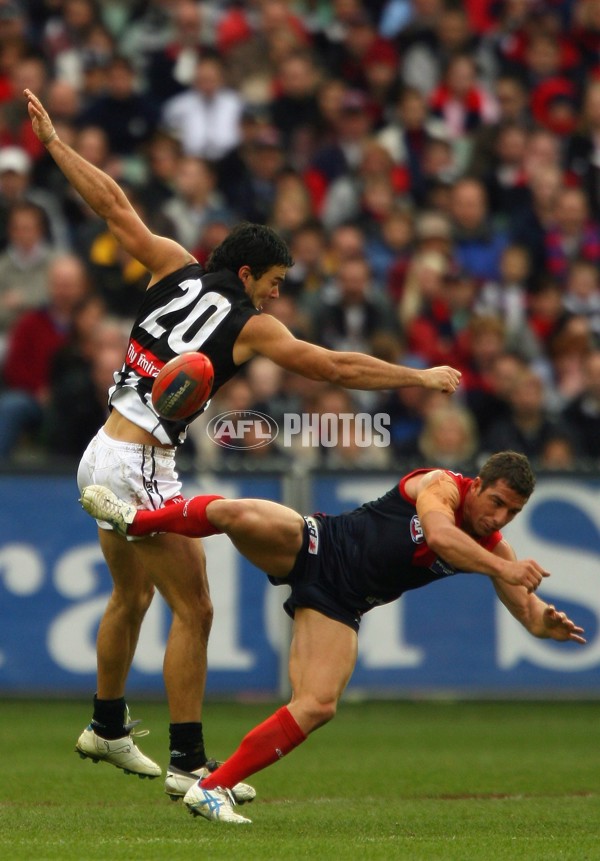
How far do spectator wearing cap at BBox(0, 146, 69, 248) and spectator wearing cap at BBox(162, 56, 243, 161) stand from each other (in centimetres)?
165

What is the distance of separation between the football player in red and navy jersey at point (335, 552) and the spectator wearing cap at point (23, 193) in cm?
656

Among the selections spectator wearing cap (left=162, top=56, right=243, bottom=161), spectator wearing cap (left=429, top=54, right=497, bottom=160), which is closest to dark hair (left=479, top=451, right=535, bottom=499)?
spectator wearing cap (left=162, top=56, right=243, bottom=161)

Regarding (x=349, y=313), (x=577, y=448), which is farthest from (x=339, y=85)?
(x=577, y=448)

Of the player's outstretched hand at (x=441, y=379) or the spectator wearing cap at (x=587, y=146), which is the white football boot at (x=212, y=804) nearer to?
the player's outstretched hand at (x=441, y=379)

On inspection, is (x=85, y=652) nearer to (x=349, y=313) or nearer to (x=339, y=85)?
(x=349, y=313)

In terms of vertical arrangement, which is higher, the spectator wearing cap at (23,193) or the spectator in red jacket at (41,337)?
the spectator wearing cap at (23,193)

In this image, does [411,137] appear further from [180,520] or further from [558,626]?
[558,626]

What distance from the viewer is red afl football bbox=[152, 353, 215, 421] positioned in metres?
7.18

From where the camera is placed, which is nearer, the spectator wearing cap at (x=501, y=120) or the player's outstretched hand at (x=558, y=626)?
the player's outstretched hand at (x=558, y=626)

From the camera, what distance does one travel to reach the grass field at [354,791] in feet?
20.9

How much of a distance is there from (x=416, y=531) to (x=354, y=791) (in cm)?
174

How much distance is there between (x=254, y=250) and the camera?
748 centimetres

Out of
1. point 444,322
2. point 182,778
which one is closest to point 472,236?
point 444,322

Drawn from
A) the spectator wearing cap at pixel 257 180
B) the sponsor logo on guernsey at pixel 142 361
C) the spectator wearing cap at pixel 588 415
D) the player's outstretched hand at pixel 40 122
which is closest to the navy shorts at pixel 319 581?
the sponsor logo on guernsey at pixel 142 361
